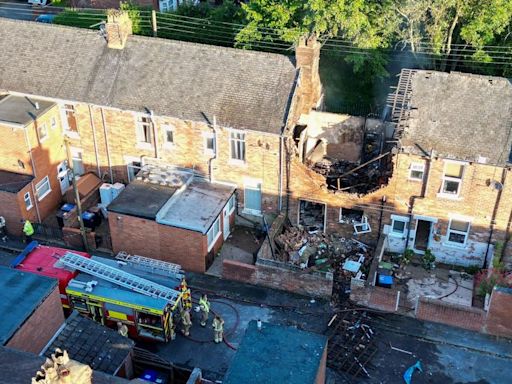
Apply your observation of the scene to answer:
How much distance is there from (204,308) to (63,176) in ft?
41.9

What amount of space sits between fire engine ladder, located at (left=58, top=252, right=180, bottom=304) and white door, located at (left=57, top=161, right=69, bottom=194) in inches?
338

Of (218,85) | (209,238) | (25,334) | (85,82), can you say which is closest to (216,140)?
(218,85)

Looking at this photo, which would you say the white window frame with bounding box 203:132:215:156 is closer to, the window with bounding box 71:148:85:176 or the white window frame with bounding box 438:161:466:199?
the window with bounding box 71:148:85:176

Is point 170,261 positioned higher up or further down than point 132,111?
further down

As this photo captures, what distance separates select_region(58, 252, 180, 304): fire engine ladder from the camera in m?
24.6

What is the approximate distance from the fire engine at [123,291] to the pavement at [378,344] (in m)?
1.32

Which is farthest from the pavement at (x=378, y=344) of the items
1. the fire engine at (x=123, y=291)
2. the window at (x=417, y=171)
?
the window at (x=417, y=171)

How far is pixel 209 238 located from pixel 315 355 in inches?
431

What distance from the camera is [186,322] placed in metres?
25.4

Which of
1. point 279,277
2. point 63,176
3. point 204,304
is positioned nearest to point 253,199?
point 279,277

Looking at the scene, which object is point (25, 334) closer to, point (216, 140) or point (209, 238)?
point (209, 238)

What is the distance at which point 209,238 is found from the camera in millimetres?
29359

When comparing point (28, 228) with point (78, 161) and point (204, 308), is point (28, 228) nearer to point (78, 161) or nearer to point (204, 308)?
point (78, 161)

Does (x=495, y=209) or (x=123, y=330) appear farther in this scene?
(x=495, y=209)
